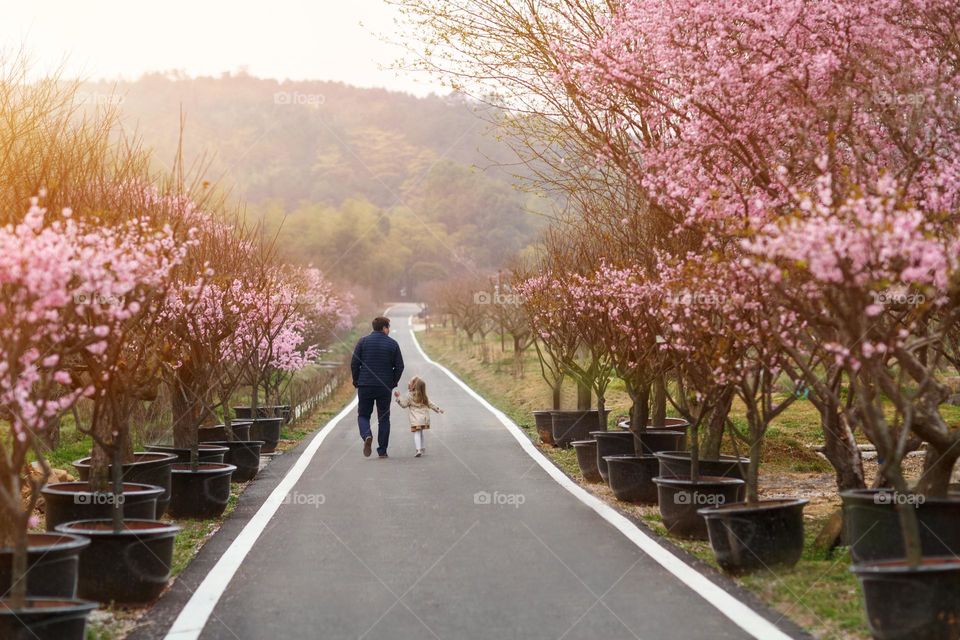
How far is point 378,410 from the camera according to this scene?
15.8m

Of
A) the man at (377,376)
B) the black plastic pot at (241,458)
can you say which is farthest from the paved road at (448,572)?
the man at (377,376)

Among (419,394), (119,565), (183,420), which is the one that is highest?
(419,394)

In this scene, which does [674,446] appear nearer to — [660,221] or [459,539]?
[660,221]

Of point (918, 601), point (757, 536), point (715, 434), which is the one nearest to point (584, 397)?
point (715, 434)

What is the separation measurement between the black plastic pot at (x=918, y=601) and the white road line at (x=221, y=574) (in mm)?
3692

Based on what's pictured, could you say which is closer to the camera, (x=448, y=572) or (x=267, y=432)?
(x=448, y=572)

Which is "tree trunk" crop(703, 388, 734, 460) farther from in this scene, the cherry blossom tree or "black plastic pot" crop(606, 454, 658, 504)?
the cherry blossom tree

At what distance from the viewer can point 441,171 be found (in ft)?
542

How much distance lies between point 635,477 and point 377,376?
5.91 m

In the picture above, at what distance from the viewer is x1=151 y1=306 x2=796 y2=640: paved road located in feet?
19.6

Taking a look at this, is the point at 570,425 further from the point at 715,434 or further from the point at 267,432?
the point at 715,434

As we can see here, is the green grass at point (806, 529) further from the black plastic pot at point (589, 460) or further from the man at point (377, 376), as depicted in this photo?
the man at point (377, 376)

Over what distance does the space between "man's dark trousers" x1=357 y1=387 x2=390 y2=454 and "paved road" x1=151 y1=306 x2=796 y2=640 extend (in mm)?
2660

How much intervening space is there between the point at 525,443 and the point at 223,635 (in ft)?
38.9
